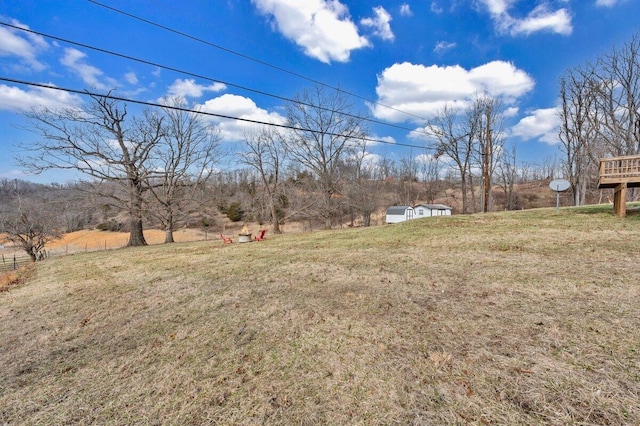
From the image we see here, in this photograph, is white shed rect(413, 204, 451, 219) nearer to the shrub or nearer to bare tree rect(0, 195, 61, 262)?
the shrub

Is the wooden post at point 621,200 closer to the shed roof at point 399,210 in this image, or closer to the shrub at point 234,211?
the shed roof at point 399,210

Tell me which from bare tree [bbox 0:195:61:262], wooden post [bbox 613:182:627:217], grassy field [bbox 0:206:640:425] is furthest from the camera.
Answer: bare tree [bbox 0:195:61:262]

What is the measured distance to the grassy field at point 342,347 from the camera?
204 cm

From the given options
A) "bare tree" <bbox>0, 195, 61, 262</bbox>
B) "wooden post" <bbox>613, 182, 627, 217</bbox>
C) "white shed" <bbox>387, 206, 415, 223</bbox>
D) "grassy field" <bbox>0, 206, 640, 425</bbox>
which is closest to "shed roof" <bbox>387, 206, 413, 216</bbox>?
"white shed" <bbox>387, 206, 415, 223</bbox>

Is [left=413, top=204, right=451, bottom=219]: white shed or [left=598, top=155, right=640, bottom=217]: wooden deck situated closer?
[left=598, top=155, right=640, bottom=217]: wooden deck

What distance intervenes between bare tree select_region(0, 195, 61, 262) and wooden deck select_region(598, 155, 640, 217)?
90.4 feet

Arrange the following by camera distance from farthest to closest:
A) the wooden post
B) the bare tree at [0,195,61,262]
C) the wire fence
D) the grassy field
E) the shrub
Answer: the shrub < the bare tree at [0,195,61,262] < the wire fence < the wooden post < the grassy field

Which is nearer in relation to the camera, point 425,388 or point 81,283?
point 425,388

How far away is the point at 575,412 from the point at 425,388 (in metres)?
0.95

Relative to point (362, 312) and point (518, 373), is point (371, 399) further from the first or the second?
point (362, 312)

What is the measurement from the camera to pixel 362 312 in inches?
148

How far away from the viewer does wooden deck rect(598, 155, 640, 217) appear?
8688 mm

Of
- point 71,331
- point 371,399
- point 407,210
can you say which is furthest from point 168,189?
point 407,210

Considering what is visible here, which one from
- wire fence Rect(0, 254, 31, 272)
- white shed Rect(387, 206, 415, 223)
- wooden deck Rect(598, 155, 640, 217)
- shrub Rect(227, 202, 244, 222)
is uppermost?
wooden deck Rect(598, 155, 640, 217)
